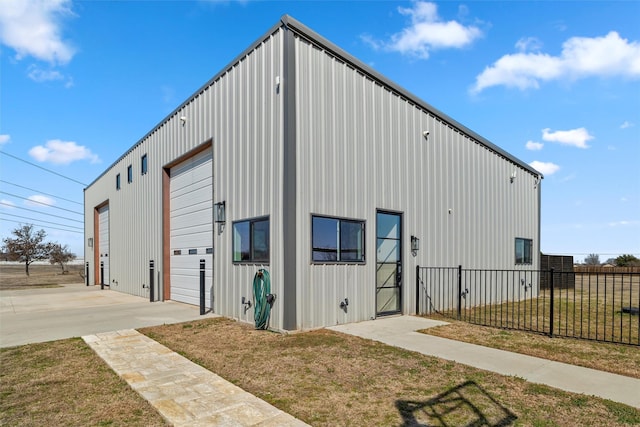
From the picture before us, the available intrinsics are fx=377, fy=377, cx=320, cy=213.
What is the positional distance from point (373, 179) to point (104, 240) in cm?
1843

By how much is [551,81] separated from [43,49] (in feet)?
67.1

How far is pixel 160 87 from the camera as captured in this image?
1335 centimetres

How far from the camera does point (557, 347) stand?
625 centimetres

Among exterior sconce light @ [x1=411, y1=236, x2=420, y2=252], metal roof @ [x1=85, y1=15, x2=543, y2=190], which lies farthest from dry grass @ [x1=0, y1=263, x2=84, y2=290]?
exterior sconce light @ [x1=411, y1=236, x2=420, y2=252]

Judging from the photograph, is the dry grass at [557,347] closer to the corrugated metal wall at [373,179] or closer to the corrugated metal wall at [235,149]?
the corrugated metal wall at [373,179]

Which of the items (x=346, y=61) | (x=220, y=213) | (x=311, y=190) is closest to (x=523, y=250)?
(x=346, y=61)

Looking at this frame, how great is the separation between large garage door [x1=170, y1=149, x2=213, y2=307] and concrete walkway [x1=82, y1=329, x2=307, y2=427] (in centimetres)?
453

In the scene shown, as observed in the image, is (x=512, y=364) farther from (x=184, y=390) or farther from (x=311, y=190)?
(x=311, y=190)

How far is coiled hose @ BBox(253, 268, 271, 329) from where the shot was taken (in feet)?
24.3

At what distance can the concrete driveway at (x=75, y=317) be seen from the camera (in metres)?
7.55

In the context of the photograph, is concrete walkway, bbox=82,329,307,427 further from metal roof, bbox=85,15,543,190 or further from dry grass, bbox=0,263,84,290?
dry grass, bbox=0,263,84,290

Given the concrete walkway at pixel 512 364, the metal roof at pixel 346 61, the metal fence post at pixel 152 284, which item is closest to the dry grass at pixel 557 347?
the concrete walkway at pixel 512 364

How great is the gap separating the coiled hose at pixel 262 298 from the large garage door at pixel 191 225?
303 cm

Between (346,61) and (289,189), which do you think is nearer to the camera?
(289,189)
